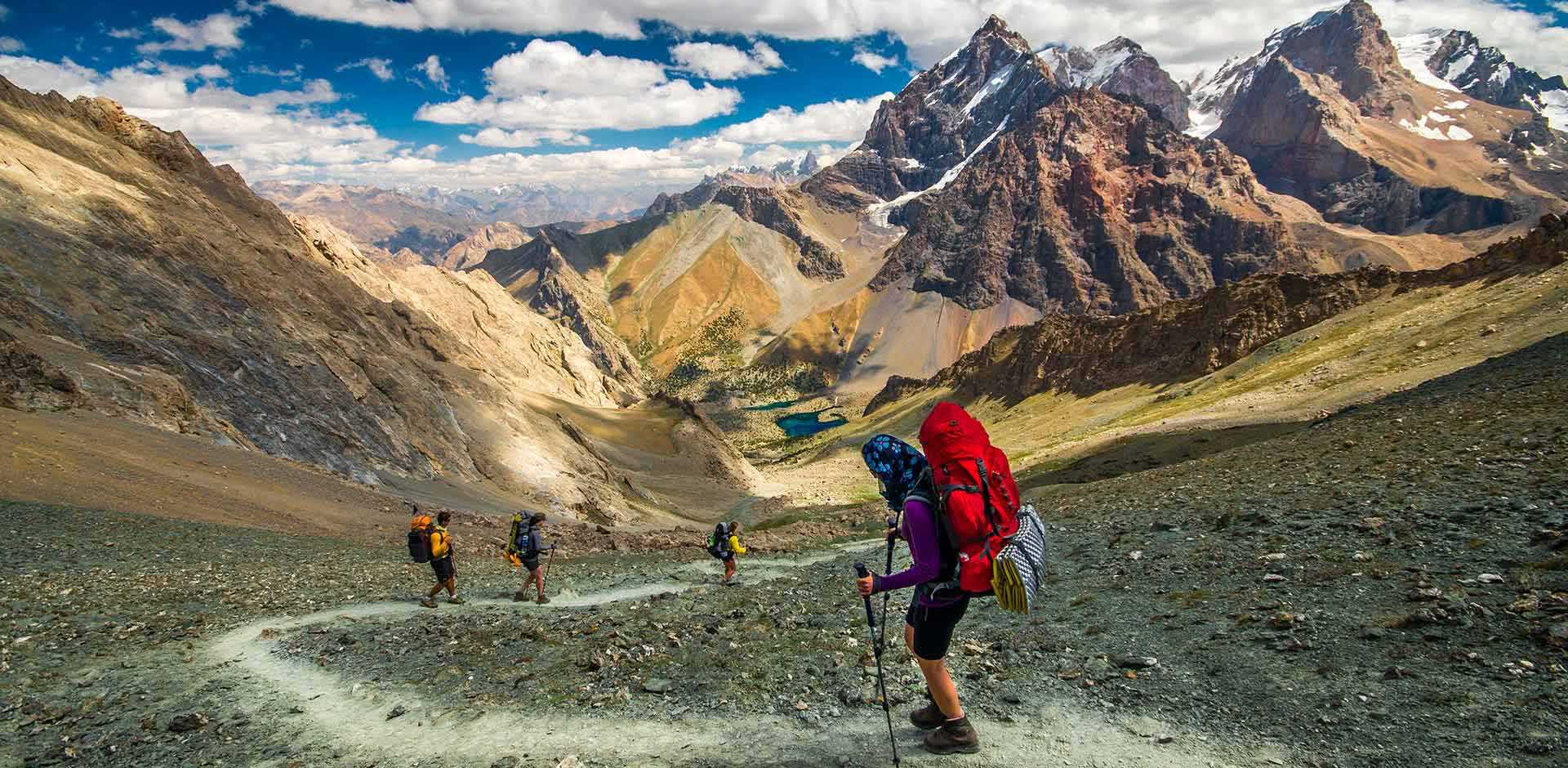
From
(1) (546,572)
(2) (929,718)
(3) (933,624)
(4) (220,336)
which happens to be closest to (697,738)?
(2) (929,718)

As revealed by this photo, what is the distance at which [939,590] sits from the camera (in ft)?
26.9

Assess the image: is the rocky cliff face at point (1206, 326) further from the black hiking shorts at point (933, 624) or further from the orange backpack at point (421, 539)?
the orange backpack at point (421, 539)

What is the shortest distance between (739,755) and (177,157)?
308 ft

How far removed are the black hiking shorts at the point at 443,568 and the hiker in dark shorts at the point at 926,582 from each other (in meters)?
15.4

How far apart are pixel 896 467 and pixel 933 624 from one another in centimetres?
186

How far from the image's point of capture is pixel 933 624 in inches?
332

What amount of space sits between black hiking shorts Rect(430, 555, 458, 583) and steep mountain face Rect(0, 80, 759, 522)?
24.6 metres

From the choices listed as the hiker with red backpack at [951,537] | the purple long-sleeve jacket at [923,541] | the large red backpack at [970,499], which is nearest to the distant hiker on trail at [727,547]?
the hiker with red backpack at [951,537]

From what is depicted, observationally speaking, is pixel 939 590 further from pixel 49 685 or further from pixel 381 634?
pixel 49 685

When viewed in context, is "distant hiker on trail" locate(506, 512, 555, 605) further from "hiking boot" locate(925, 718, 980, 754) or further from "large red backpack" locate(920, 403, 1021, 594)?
"large red backpack" locate(920, 403, 1021, 594)

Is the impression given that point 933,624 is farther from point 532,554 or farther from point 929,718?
point 532,554

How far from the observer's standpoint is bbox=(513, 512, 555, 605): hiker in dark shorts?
20.9 meters


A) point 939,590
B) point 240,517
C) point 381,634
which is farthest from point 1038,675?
point 240,517

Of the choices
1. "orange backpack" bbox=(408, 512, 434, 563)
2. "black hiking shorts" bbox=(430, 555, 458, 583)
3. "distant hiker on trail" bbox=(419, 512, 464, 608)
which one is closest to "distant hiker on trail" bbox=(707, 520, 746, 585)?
"distant hiker on trail" bbox=(419, 512, 464, 608)
